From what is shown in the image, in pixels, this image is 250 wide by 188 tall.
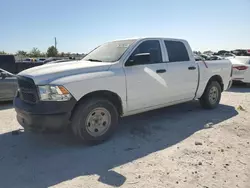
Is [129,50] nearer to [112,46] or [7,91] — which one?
[112,46]

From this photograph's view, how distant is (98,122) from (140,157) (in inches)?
38.6

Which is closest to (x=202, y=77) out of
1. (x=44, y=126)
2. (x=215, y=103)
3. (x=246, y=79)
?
(x=215, y=103)

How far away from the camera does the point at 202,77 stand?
6184 mm

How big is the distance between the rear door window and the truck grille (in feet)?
9.67

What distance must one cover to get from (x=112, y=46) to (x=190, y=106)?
3.21m

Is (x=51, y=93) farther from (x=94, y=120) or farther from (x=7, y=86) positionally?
(x=7, y=86)

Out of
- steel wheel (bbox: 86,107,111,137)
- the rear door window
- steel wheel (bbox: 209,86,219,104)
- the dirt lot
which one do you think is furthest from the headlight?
steel wheel (bbox: 209,86,219,104)

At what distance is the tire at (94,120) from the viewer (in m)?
3.98

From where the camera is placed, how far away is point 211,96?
6.70 meters

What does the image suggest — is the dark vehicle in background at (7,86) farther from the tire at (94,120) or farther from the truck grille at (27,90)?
the tire at (94,120)

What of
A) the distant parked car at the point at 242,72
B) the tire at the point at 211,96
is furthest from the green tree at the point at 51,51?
the tire at the point at 211,96

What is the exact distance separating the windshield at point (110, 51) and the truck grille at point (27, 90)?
1469 millimetres

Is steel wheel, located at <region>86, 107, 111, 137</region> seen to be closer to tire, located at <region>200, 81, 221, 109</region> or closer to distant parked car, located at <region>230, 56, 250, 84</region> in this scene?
tire, located at <region>200, 81, 221, 109</region>

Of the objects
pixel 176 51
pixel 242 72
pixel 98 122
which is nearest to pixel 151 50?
pixel 176 51
